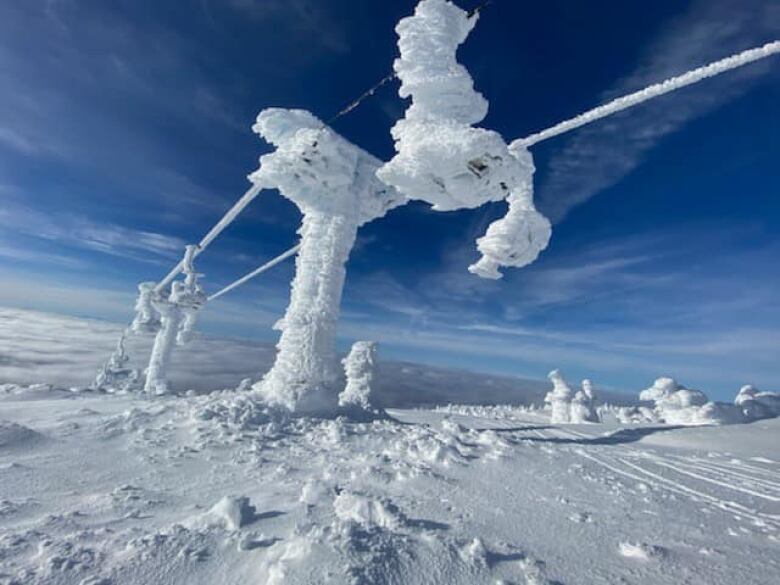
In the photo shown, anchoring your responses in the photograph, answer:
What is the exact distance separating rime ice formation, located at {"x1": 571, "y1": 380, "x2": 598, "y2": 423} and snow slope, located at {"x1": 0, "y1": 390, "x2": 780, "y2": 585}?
111ft

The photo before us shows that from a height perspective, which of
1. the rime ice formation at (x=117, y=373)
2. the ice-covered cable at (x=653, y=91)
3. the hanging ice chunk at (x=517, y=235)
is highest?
the ice-covered cable at (x=653, y=91)

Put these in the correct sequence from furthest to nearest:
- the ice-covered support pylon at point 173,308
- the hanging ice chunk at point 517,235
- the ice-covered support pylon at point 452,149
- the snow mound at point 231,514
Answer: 1. the ice-covered support pylon at point 173,308
2. the hanging ice chunk at point 517,235
3. the ice-covered support pylon at point 452,149
4. the snow mound at point 231,514

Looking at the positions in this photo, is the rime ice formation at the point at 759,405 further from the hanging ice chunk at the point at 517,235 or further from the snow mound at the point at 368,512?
the snow mound at the point at 368,512

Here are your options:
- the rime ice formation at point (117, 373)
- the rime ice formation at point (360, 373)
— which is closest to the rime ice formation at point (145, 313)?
the rime ice formation at point (117, 373)

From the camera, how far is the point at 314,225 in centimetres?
1512

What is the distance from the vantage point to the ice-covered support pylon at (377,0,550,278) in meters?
6.61

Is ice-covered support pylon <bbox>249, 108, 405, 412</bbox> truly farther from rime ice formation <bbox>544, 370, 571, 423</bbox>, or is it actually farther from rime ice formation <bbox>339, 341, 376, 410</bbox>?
rime ice formation <bbox>544, 370, 571, 423</bbox>

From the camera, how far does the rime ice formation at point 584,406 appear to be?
144ft

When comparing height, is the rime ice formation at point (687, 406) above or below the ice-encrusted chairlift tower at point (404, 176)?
below

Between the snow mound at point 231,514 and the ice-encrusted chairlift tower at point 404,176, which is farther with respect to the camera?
the ice-encrusted chairlift tower at point 404,176

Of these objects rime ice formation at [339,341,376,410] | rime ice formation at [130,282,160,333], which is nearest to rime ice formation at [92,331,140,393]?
rime ice formation at [130,282,160,333]

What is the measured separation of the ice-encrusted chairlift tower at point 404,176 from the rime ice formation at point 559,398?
36.3 m

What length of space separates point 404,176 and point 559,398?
46.2 metres

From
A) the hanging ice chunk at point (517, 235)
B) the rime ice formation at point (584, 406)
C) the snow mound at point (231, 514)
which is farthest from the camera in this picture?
the rime ice formation at point (584, 406)
